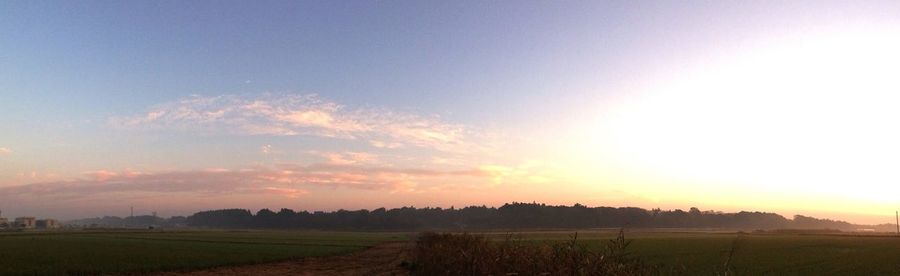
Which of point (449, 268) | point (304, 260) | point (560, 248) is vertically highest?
point (560, 248)

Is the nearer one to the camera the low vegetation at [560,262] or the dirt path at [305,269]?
the low vegetation at [560,262]

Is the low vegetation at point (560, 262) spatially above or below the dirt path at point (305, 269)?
above

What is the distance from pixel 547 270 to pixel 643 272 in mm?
1276

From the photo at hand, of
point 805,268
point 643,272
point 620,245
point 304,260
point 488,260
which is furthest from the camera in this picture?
point 304,260

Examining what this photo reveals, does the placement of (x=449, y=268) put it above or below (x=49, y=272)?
above

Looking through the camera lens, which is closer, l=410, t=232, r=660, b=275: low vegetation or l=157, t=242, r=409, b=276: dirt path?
l=410, t=232, r=660, b=275: low vegetation

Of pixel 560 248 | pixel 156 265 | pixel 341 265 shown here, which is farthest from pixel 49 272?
pixel 560 248

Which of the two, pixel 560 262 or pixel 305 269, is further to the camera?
pixel 305 269

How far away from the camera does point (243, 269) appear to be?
37781 mm

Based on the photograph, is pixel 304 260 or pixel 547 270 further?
pixel 304 260

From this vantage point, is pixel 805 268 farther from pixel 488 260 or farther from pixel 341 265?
pixel 341 265

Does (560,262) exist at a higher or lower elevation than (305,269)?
higher

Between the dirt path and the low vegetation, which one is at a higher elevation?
the low vegetation

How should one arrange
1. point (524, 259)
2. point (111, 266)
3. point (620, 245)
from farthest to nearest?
1. point (111, 266)
2. point (524, 259)
3. point (620, 245)
